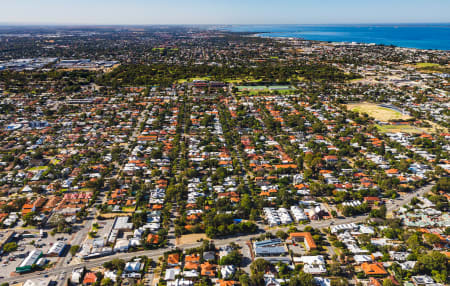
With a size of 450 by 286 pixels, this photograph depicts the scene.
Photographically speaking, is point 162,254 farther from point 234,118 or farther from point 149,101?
point 149,101

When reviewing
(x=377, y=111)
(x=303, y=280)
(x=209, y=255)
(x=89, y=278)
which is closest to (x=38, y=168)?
(x=89, y=278)

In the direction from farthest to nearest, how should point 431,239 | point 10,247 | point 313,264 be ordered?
point 431,239, point 10,247, point 313,264

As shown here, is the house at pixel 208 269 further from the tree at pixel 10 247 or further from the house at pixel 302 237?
the tree at pixel 10 247

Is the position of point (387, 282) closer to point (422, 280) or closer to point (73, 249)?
point (422, 280)

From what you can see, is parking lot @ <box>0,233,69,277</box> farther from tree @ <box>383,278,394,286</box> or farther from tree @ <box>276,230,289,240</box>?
tree @ <box>383,278,394,286</box>

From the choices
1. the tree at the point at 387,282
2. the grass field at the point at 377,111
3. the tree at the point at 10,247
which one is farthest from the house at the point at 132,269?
the grass field at the point at 377,111

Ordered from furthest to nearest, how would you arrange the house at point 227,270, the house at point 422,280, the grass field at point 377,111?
the grass field at point 377,111, the house at point 227,270, the house at point 422,280

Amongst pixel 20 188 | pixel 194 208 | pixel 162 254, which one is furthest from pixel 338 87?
pixel 20 188
